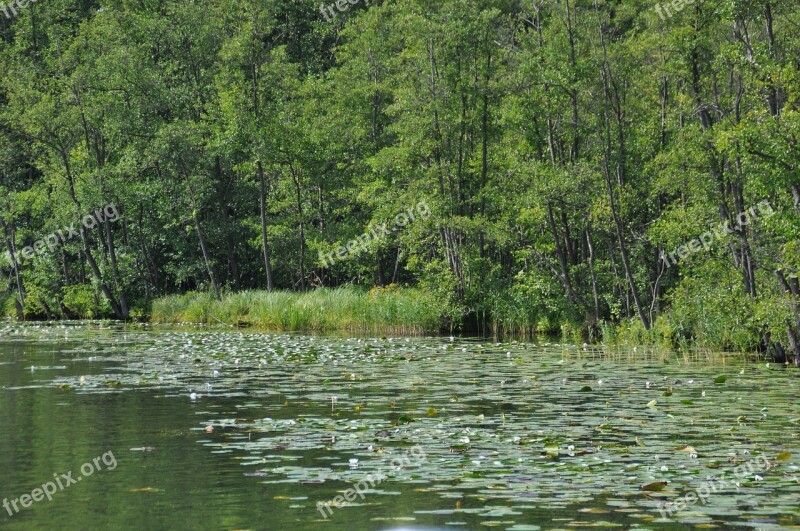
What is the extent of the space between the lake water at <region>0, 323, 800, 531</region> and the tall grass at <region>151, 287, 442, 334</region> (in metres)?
13.1

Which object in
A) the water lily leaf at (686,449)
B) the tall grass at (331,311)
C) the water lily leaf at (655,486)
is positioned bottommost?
the water lily leaf at (655,486)

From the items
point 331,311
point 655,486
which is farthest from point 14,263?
point 655,486

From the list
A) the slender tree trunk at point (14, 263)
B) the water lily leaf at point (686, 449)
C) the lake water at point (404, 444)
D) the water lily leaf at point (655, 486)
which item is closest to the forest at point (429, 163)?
the slender tree trunk at point (14, 263)

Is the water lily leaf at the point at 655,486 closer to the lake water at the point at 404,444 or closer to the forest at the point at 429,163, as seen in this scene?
the lake water at the point at 404,444

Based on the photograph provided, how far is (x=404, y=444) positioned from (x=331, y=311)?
86.0 ft

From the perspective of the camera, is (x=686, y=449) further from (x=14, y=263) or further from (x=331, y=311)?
(x=14, y=263)

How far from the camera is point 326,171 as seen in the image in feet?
160

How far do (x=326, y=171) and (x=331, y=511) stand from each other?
132 feet

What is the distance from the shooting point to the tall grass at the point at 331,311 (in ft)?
120

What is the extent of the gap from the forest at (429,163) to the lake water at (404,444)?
460cm

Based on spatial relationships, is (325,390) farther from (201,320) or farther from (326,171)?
(326,171)

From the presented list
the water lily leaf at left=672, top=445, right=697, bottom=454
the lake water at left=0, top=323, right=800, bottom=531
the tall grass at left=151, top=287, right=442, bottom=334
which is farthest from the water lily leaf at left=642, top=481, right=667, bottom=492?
the tall grass at left=151, top=287, right=442, bottom=334

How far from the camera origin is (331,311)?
3838cm

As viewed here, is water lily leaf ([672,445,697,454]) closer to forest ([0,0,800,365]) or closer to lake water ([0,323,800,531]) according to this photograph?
lake water ([0,323,800,531])
